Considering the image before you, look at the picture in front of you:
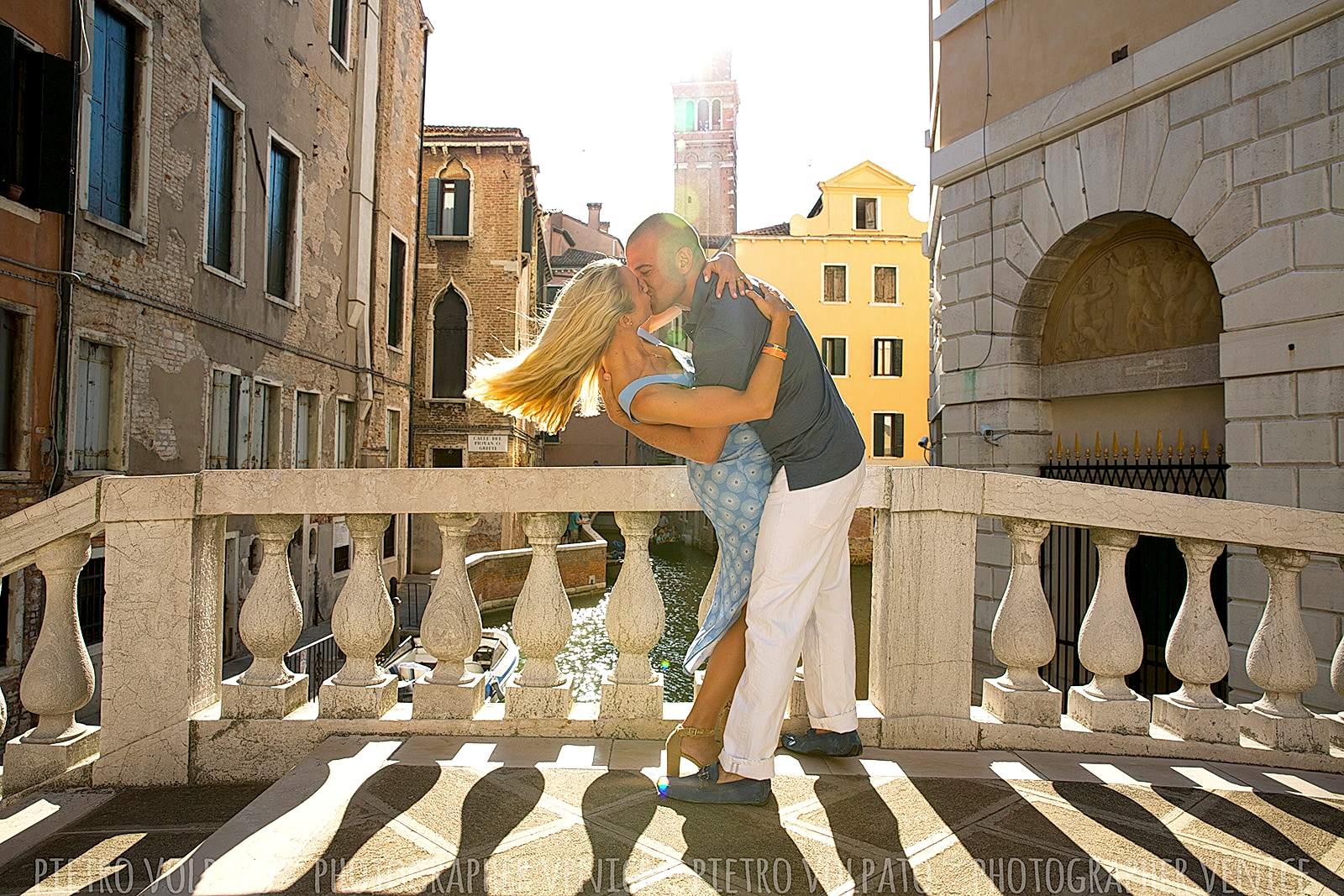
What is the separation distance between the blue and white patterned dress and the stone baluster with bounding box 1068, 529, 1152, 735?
127cm

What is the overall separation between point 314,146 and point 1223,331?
536 inches

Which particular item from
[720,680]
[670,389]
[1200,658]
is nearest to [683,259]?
[670,389]

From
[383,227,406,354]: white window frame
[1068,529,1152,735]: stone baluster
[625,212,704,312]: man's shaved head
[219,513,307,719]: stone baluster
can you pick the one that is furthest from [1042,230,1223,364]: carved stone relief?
[383,227,406,354]: white window frame

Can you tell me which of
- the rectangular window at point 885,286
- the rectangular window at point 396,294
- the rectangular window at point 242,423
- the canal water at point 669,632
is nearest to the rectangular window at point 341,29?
the rectangular window at point 396,294

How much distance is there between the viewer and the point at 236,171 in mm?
11711

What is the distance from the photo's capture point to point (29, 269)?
7797mm

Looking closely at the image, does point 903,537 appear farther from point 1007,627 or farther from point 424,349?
point 424,349

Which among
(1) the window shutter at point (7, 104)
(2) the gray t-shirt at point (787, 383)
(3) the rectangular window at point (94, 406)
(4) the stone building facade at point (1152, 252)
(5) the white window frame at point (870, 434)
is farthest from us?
(5) the white window frame at point (870, 434)

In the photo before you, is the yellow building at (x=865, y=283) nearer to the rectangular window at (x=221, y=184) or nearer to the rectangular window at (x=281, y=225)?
the rectangular window at (x=281, y=225)

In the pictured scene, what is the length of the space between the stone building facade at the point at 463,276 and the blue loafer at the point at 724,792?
68.8 feet

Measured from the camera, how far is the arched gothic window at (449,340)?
23.4 meters

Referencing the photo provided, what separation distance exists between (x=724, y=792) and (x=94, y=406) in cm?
939

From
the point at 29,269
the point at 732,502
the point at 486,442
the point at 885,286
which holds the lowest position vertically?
the point at 732,502

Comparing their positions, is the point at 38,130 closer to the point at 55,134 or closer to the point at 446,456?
the point at 55,134
